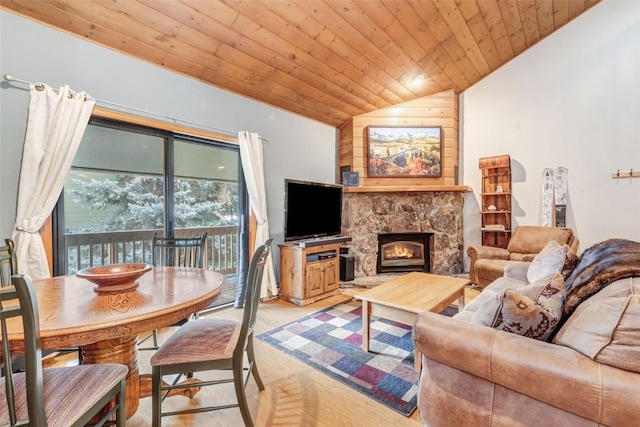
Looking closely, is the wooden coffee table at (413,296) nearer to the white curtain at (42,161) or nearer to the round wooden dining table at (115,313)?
the round wooden dining table at (115,313)

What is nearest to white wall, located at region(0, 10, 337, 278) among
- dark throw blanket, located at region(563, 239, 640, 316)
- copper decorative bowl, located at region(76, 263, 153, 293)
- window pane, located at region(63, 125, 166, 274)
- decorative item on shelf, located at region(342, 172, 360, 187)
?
window pane, located at region(63, 125, 166, 274)

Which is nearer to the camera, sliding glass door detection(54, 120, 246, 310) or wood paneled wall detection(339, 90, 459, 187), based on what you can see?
sliding glass door detection(54, 120, 246, 310)

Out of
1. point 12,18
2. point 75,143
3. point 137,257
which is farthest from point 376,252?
point 12,18

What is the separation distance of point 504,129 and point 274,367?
482 cm

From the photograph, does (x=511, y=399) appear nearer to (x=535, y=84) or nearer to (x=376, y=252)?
(x=376, y=252)

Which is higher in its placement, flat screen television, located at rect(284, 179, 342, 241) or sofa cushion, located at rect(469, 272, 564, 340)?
flat screen television, located at rect(284, 179, 342, 241)

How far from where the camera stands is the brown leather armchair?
3.65 metres

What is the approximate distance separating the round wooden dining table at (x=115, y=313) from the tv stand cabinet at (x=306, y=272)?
1.71 metres

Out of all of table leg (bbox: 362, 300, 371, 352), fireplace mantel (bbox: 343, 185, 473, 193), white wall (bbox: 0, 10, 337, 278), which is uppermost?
white wall (bbox: 0, 10, 337, 278)

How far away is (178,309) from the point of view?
4.37 feet

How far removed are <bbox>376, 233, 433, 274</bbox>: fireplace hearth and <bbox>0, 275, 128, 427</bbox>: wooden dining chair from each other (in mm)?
4061

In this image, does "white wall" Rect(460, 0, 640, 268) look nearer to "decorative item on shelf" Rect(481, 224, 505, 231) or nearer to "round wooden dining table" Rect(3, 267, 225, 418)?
"decorative item on shelf" Rect(481, 224, 505, 231)

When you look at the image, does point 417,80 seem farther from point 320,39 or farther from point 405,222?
point 405,222

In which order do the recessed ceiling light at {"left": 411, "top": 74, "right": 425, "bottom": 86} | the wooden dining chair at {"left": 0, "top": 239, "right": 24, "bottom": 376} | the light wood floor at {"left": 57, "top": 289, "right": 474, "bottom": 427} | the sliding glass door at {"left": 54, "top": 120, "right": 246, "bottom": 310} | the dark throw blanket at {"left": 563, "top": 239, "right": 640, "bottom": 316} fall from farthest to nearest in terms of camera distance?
the recessed ceiling light at {"left": 411, "top": 74, "right": 425, "bottom": 86}, the sliding glass door at {"left": 54, "top": 120, "right": 246, "bottom": 310}, the wooden dining chair at {"left": 0, "top": 239, "right": 24, "bottom": 376}, the light wood floor at {"left": 57, "top": 289, "right": 474, "bottom": 427}, the dark throw blanket at {"left": 563, "top": 239, "right": 640, "bottom": 316}
